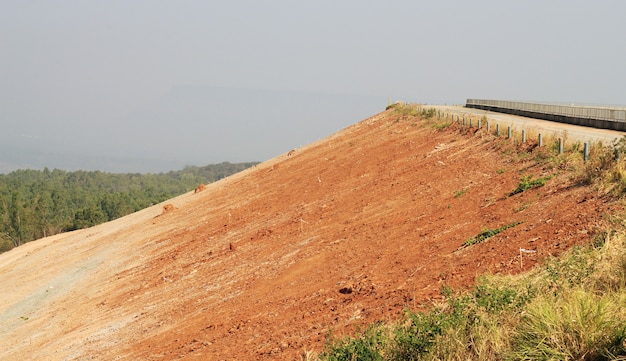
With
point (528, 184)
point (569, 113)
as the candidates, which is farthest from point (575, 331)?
point (569, 113)

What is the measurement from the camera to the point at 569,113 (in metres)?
38.0

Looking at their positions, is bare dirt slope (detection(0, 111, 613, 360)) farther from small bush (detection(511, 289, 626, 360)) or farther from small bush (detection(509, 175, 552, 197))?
small bush (detection(511, 289, 626, 360))

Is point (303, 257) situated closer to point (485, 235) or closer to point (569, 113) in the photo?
point (485, 235)

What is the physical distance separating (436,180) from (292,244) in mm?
4594

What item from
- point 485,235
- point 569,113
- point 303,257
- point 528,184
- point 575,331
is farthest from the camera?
point 569,113

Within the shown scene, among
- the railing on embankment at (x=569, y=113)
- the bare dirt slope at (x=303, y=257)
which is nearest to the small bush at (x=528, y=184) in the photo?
the bare dirt slope at (x=303, y=257)

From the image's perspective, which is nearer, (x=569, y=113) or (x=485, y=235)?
(x=485, y=235)

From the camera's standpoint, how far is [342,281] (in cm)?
1303

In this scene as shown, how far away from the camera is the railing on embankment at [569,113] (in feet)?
101

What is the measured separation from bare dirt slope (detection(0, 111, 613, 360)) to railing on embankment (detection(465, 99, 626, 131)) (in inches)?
321

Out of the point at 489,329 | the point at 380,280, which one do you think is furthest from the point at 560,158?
the point at 489,329

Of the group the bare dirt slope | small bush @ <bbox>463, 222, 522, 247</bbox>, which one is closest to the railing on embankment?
the bare dirt slope

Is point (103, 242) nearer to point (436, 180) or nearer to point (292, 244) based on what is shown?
point (292, 244)

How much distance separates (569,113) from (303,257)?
26.8 meters
